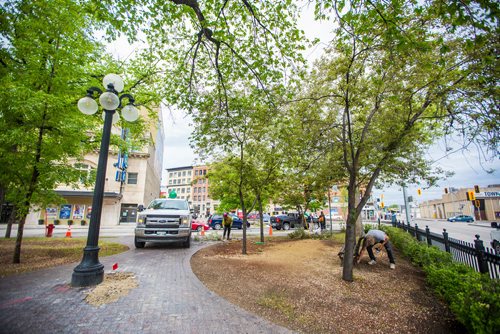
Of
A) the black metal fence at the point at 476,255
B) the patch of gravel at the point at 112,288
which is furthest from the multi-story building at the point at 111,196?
the black metal fence at the point at 476,255

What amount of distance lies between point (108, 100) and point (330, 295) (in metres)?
6.83

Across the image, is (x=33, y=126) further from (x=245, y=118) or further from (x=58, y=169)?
(x=245, y=118)

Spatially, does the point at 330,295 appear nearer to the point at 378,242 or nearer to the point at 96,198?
the point at 378,242

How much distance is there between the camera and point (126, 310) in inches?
151

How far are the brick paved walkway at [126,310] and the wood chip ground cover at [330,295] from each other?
492mm

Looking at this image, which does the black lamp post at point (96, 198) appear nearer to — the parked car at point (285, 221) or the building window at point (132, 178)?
the parked car at point (285, 221)

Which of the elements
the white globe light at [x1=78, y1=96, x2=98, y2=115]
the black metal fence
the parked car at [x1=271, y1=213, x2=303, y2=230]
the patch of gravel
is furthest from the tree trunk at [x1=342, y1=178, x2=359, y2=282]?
the parked car at [x1=271, y1=213, x2=303, y2=230]

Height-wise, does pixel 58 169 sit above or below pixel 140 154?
below

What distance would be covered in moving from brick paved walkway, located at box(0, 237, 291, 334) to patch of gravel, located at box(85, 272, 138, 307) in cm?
14

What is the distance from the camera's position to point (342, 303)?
4660 mm

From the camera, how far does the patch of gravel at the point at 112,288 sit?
4.19 metres

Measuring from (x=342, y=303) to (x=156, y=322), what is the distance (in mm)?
3502

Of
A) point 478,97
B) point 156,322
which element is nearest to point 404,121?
point 478,97

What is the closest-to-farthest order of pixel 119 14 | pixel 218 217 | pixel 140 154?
1. pixel 119 14
2. pixel 218 217
3. pixel 140 154
